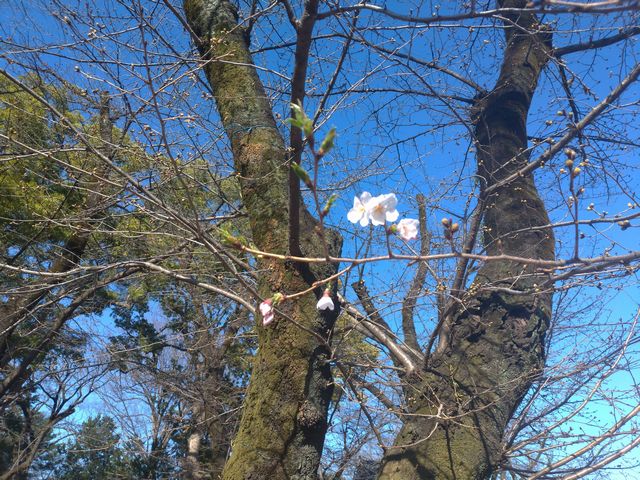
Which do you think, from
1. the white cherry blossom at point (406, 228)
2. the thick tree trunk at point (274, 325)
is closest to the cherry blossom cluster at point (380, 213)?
the white cherry blossom at point (406, 228)

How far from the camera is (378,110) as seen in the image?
13.4 feet

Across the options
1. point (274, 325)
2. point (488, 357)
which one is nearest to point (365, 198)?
point (274, 325)

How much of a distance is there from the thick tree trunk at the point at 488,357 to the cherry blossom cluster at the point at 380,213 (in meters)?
0.69

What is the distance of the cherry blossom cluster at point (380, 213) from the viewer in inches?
54.1

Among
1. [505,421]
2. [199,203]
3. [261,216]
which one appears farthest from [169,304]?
[505,421]

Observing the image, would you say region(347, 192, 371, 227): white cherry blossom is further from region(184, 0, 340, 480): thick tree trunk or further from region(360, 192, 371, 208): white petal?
region(184, 0, 340, 480): thick tree trunk

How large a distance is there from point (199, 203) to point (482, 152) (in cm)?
336

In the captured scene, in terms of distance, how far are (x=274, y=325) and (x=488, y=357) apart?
1.18 meters

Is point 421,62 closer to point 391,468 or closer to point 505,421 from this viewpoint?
point 505,421

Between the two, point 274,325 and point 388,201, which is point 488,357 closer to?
point 274,325

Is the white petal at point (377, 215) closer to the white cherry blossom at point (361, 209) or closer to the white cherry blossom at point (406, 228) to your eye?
the white cherry blossom at point (361, 209)

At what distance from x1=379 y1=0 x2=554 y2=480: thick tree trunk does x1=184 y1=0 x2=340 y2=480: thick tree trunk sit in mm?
532

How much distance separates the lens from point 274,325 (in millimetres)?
2293

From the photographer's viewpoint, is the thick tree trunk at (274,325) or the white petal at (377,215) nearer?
the white petal at (377,215)
